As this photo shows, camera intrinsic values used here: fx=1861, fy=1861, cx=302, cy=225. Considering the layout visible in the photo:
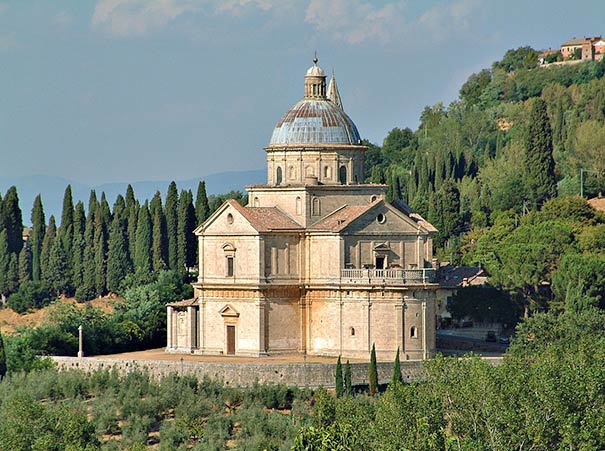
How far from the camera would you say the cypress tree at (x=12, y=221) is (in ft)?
334

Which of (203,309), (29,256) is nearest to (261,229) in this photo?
(203,309)

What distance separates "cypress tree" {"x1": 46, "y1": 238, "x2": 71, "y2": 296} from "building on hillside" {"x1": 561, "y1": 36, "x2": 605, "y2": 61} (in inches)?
3293

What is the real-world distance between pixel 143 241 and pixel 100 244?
9.75ft

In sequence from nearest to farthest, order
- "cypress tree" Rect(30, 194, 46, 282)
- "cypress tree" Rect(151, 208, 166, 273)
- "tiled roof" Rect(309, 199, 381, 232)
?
"tiled roof" Rect(309, 199, 381, 232) → "cypress tree" Rect(151, 208, 166, 273) → "cypress tree" Rect(30, 194, 46, 282)

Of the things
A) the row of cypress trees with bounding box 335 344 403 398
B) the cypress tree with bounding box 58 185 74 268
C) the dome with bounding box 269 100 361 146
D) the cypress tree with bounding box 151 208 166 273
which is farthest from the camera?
the cypress tree with bounding box 58 185 74 268

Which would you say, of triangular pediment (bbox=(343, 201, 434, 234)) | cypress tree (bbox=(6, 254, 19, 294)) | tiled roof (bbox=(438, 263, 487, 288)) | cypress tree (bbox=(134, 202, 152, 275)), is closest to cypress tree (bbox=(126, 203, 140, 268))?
cypress tree (bbox=(134, 202, 152, 275))

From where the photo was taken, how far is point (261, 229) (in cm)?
7194

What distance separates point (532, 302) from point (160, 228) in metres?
20.7

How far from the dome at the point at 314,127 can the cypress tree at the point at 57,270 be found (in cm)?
2770

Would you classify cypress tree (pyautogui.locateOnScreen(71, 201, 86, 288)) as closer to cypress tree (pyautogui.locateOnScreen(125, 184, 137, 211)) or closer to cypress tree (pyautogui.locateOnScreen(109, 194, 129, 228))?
cypress tree (pyautogui.locateOnScreen(109, 194, 129, 228))

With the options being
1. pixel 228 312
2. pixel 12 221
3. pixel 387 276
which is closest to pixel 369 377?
pixel 387 276

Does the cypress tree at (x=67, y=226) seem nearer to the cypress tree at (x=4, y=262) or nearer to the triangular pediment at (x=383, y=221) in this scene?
the cypress tree at (x=4, y=262)

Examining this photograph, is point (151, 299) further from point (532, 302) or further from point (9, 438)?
point (9, 438)

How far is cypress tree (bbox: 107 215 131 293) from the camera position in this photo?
98500mm
